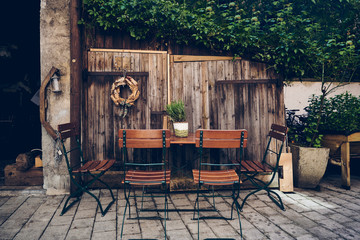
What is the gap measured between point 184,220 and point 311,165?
8.15 feet

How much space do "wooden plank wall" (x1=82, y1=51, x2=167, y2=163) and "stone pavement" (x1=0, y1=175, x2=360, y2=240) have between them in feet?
2.89

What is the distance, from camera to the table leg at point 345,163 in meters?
3.80

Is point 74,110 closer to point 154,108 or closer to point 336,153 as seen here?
point 154,108

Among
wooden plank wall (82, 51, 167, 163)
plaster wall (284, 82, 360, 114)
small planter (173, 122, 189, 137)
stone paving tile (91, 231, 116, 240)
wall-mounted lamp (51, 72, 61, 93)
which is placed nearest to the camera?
stone paving tile (91, 231, 116, 240)

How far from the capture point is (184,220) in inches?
107

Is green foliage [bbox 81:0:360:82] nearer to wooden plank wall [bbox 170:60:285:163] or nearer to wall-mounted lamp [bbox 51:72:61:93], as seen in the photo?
wooden plank wall [bbox 170:60:285:163]

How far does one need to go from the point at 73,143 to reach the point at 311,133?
13.7 ft

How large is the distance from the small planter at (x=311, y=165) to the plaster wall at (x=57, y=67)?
13.0 feet

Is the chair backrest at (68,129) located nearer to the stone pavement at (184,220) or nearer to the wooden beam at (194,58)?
the stone pavement at (184,220)

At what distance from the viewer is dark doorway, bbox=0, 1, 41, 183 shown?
5.24 metres

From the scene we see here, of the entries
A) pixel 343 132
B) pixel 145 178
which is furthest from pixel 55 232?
pixel 343 132

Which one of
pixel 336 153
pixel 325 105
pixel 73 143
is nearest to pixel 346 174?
pixel 336 153

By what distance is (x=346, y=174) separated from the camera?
3.82 meters

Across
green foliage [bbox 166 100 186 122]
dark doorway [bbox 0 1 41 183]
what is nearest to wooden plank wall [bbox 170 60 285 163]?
green foliage [bbox 166 100 186 122]
